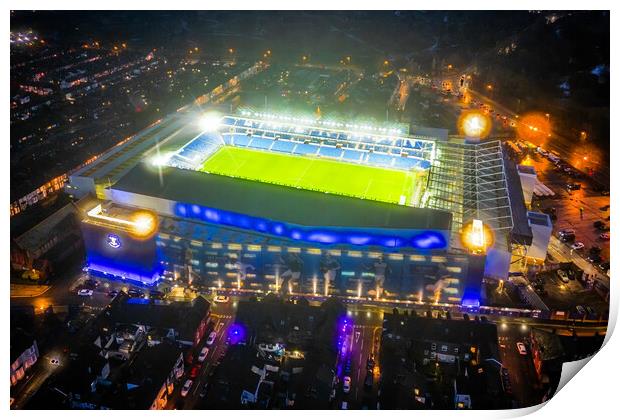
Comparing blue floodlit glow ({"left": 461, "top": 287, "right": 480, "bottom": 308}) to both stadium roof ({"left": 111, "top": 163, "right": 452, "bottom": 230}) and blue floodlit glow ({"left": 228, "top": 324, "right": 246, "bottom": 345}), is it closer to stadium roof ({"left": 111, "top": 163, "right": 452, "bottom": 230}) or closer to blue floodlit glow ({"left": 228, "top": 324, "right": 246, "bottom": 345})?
stadium roof ({"left": 111, "top": 163, "right": 452, "bottom": 230})

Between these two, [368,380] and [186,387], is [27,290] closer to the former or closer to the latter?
[186,387]

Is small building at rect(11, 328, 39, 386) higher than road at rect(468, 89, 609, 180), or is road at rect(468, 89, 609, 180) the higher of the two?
road at rect(468, 89, 609, 180)

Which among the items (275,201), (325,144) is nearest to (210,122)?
(325,144)

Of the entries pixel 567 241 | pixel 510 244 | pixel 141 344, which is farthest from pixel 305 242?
pixel 567 241

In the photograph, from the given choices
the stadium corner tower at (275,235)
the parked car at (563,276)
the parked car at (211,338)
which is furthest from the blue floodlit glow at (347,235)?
the parked car at (563,276)

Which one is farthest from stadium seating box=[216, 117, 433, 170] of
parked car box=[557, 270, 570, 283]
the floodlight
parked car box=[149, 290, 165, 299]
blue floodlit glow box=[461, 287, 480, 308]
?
blue floodlit glow box=[461, 287, 480, 308]
